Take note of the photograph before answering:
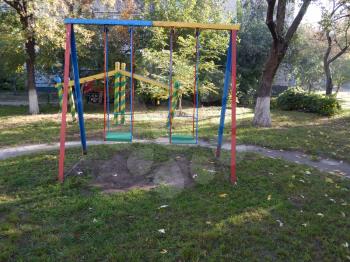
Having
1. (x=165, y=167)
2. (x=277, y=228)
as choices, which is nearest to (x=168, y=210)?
(x=277, y=228)

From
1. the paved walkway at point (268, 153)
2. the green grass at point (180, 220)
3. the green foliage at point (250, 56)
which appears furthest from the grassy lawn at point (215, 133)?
the green foliage at point (250, 56)

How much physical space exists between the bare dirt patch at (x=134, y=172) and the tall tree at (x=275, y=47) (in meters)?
5.33

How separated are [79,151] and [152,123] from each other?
475cm

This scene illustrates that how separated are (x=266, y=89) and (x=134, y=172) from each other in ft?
22.1

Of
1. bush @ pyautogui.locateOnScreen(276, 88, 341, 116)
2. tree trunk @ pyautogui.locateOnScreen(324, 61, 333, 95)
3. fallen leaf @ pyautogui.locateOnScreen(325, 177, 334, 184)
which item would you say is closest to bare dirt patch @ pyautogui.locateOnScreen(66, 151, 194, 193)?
fallen leaf @ pyautogui.locateOnScreen(325, 177, 334, 184)

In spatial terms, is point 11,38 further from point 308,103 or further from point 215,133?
point 308,103

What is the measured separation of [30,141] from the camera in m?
8.57

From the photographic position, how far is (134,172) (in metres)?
6.09

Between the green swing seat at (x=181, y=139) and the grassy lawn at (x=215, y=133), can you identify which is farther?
the grassy lawn at (x=215, y=133)

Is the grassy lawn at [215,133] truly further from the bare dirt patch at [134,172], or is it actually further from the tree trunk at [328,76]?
the tree trunk at [328,76]

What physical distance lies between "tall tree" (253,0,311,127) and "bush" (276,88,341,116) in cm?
641

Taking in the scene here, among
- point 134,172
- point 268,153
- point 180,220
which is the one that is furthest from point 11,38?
point 180,220

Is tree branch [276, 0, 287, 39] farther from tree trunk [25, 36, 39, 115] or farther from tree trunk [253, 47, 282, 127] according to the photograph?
tree trunk [25, 36, 39, 115]

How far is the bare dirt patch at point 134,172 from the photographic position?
5531mm
